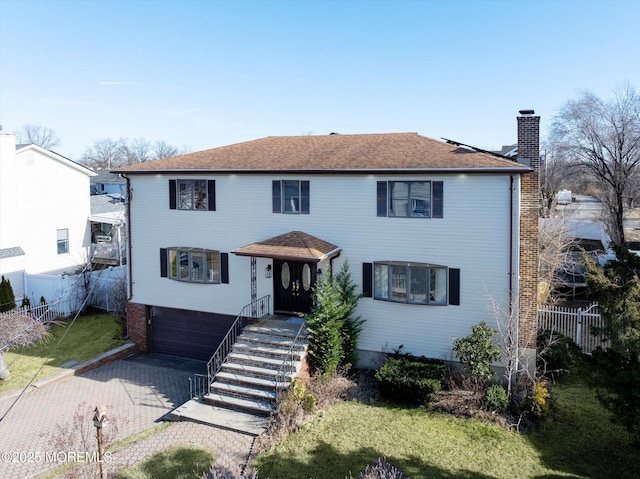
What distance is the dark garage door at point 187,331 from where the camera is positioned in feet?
60.3

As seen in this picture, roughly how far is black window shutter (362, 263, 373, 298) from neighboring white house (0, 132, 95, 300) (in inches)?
688

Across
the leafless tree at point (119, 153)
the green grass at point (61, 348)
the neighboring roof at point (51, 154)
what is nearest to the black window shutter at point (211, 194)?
the green grass at point (61, 348)

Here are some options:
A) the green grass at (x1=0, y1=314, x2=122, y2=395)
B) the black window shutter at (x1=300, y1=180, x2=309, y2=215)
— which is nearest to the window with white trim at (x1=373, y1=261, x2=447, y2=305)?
the black window shutter at (x1=300, y1=180, x2=309, y2=215)

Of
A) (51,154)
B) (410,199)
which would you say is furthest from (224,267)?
(51,154)

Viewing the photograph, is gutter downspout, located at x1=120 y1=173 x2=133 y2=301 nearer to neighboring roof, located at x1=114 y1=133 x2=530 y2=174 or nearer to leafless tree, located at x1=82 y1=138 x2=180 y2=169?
neighboring roof, located at x1=114 y1=133 x2=530 y2=174

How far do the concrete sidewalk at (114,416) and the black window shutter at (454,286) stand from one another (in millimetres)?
6837

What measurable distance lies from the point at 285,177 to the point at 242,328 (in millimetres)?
5344

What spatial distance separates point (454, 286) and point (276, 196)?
639cm

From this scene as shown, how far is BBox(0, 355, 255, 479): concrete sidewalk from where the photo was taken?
37.5 ft

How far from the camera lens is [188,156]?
63.6ft

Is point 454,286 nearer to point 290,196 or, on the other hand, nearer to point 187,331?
point 290,196

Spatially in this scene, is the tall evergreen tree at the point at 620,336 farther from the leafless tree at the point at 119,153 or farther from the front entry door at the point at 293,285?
the leafless tree at the point at 119,153

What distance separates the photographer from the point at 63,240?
27703 millimetres

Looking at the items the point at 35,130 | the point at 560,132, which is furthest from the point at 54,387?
the point at 35,130
